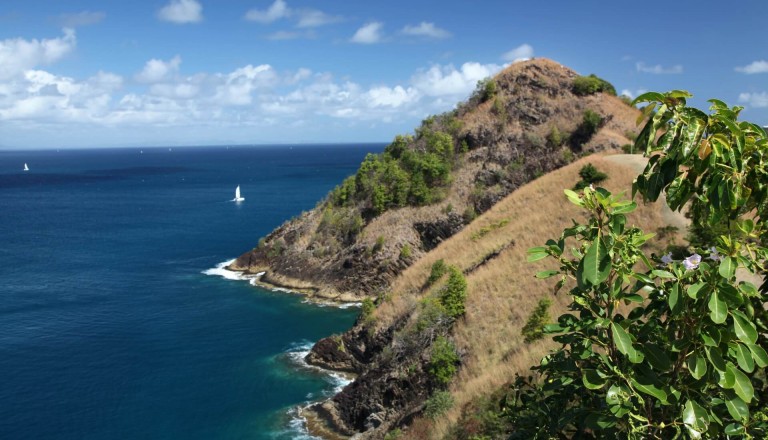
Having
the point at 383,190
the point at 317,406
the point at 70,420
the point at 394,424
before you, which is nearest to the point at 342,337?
the point at 317,406

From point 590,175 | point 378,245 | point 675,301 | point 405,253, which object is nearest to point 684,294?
point 675,301

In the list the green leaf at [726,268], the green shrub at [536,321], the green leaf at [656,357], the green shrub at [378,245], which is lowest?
the green shrub at [378,245]

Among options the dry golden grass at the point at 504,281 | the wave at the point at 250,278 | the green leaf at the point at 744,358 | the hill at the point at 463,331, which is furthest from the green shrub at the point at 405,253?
the green leaf at the point at 744,358

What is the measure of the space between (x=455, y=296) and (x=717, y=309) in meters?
26.8

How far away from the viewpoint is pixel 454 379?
27.6 m

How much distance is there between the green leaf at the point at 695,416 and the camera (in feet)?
21.1

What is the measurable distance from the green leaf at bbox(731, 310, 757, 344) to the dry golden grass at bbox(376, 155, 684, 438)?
13388mm

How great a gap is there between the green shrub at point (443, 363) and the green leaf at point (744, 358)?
22.3m

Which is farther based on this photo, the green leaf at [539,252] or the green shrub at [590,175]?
the green shrub at [590,175]

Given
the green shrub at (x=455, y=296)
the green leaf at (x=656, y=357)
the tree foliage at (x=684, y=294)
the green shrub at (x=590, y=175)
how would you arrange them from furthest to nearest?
1. the green shrub at (x=590, y=175)
2. the green shrub at (x=455, y=296)
3. the green leaf at (x=656, y=357)
4. the tree foliage at (x=684, y=294)

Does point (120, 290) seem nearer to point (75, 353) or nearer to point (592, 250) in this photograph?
point (75, 353)

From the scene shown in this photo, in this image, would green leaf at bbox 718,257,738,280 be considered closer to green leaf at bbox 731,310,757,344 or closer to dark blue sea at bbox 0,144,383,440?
green leaf at bbox 731,310,757,344

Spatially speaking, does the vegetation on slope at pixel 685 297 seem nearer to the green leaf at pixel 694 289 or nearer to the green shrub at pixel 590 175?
the green leaf at pixel 694 289

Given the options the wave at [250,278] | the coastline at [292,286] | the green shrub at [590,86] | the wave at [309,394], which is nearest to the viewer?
the wave at [309,394]
